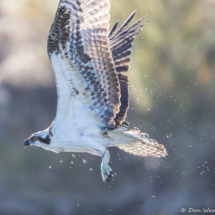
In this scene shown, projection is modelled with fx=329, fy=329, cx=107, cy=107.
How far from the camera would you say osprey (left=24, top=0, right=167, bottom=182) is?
2.37m

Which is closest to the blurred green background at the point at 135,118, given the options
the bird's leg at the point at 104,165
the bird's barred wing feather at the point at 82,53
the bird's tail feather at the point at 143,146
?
the bird's tail feather at the point at 143,146

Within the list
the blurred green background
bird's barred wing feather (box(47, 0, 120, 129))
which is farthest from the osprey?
the blurred green background

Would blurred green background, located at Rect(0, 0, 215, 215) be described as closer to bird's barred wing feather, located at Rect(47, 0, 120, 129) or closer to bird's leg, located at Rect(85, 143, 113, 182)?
bird's leg, located at Rect(85, 143, 113, 182)

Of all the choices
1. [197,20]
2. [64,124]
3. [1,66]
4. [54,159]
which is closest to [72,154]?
[54,159]

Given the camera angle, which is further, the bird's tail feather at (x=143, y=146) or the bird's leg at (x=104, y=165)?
the bird's tail feather at (x=143, y=146)

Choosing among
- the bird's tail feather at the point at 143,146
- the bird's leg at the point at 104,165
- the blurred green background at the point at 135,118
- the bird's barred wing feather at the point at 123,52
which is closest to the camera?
the bird's leg at the point at 104,165

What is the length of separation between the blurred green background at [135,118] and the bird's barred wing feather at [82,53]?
9.60ft

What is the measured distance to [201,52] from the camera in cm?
599

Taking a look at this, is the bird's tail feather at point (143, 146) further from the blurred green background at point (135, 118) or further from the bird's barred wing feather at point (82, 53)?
the blurred green background at point (135, 118)

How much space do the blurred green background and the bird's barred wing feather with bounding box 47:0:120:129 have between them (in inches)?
115

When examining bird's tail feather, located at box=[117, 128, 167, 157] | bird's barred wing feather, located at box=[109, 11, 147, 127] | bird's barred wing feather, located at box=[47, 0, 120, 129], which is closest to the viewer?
bird's barred wing feather, located at box=[47, 0, 120, 129]

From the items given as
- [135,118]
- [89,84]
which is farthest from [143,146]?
[135,118]

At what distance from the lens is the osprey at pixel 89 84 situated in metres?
2.37

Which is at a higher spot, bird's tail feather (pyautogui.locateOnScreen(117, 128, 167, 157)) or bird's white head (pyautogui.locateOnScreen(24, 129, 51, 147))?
bird's white head (pyautogui.locateOnScreen(24, 129, 51, 147))
